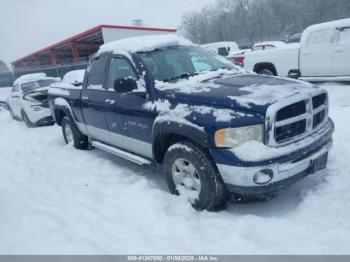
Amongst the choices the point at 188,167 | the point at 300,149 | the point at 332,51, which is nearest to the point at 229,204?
the point at 188,167

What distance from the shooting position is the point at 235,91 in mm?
3635

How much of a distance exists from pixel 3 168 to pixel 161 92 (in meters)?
4.02

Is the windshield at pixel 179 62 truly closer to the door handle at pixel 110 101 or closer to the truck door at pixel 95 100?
the door handle at pixel 110 101

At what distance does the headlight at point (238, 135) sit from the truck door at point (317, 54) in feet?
28.9

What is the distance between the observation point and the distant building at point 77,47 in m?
29.8

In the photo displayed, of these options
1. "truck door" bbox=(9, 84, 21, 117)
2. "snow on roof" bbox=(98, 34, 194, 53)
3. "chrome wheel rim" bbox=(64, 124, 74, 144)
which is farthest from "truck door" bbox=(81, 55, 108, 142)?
"truck door" bbox=(9, 84, 21, 117)

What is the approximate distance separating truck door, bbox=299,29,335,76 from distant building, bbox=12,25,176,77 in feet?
69.1

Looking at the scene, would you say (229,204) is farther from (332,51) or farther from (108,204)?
(332,51)

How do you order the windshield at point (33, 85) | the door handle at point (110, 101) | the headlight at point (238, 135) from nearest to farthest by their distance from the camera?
the headlight at point (238, 135) < the door handle at point (110, 101) < the windshield at point (33, 85)

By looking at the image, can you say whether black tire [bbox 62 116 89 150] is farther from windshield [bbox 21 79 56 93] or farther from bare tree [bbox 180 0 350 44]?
bare tree [bbox 180 0 350 44]

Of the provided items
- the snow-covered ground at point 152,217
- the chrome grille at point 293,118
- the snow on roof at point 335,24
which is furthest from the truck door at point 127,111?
the snow on roof at point 335,24

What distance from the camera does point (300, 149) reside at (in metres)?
3.44

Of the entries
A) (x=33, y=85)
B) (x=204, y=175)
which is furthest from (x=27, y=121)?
(x=204, y=175)

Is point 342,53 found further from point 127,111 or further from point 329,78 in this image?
point 127,111
